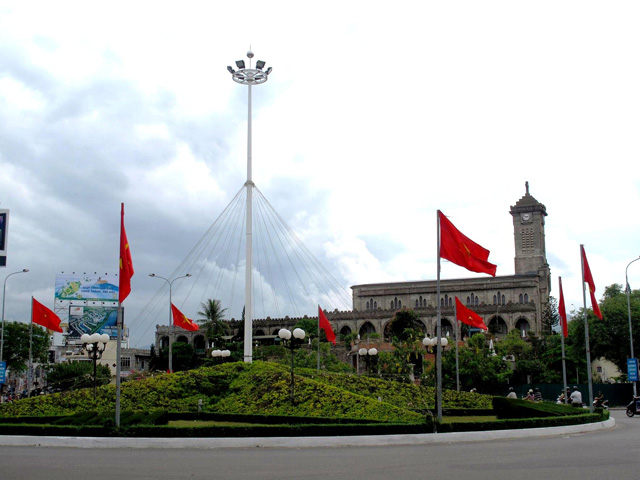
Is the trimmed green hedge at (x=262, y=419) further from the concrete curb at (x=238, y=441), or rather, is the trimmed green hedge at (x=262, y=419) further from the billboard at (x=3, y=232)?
the billboard at (x=3, y=232)

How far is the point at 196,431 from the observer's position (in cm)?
1903

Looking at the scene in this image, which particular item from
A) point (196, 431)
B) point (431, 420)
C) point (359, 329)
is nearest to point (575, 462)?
point (431, 420)

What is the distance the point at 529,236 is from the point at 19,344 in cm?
6539

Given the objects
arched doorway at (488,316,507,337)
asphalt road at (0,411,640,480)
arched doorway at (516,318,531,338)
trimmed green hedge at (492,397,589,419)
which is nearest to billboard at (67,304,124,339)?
arched doorway at (488,316,507,337)

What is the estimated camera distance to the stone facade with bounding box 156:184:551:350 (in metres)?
83.8

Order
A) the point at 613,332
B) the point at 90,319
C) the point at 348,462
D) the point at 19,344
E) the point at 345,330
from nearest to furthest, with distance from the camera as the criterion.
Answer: the point at 348,462 < the point at 613,332 < the point at 19,344 < the point at 90,319 < the point at 345,330

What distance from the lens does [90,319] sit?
8038cm

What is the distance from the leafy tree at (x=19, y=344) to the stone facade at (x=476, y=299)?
35.2 metres

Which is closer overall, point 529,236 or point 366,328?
point 366,328

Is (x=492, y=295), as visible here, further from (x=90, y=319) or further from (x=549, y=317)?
(x=90, y=319)

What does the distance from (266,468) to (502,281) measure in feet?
258

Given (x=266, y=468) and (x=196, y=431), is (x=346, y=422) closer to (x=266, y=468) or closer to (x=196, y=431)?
(x=196, y=431)

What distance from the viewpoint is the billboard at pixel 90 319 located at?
79.4 meters

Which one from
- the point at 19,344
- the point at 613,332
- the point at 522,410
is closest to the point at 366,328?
the point at 613,332
